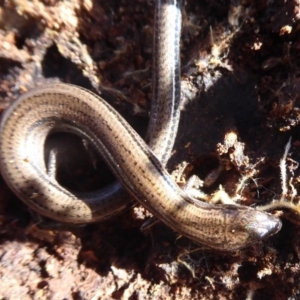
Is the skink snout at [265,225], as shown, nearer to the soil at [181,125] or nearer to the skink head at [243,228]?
the skink head at [243,228]


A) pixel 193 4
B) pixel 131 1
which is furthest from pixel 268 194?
pixel 131 1

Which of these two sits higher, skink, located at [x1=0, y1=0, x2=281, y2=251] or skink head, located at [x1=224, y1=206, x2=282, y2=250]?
skink, located at [x1=0, y1=0, x2=281, y2=251]

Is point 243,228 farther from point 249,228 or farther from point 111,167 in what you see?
point 111,167

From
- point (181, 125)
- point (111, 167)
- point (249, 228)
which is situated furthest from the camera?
point (181, 125)

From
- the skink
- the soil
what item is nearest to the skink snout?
the skink

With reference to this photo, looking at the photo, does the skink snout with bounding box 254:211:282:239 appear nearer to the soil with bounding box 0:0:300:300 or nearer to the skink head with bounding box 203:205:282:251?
the skink head with bounding box 203:205:282:251

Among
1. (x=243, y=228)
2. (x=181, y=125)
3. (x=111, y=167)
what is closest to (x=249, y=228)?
(x=243, y=228)
